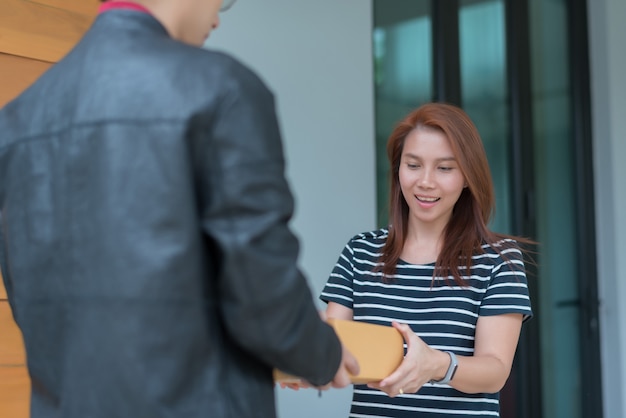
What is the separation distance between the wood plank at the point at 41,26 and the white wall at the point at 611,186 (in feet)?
11.1

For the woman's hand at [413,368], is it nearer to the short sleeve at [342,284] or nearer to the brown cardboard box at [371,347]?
the brown cardboard box at [371,347]

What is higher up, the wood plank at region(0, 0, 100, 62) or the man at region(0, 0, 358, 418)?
the wood plank at region(0, 0, 100, 62)

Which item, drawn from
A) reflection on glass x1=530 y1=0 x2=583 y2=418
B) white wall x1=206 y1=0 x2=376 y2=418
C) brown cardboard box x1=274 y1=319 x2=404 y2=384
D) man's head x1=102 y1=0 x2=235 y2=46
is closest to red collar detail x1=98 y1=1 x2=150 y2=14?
man's head x1=102 y1=0 x2=235 y2=46

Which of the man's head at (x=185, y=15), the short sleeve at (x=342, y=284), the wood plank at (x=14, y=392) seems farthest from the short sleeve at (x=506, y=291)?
the wood plank at (x=14, y=392)

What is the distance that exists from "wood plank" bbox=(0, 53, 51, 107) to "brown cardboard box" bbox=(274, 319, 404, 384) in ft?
3.70

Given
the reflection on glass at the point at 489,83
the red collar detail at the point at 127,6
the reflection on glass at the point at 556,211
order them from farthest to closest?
the reflection on glass at the point at 556,211 < the reflection on glass at the point at 489,83 < the red collar detail at the point at 127,6

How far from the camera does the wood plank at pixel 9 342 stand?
2032 millimetres

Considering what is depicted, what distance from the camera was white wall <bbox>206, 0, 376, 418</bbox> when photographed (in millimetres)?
2922

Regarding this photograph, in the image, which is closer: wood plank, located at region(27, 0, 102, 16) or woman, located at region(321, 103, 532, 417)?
woman, located at region(321, 103, 532, 417)

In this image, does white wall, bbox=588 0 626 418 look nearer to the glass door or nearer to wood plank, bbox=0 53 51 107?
the glass door

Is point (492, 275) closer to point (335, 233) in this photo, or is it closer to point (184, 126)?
point (184, 126)

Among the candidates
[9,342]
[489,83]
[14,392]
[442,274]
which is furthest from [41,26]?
[489,83]

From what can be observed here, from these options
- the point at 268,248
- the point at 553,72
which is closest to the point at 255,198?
the point at 268,248

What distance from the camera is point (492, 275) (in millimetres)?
1900
